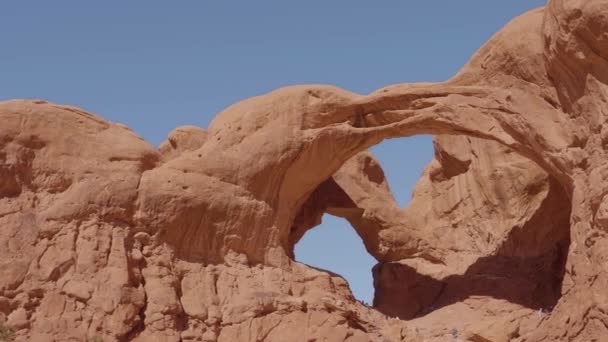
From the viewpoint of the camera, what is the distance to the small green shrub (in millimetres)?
19975

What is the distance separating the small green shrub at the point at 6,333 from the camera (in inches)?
786

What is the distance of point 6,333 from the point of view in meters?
20.2

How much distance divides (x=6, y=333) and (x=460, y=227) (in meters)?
12.7

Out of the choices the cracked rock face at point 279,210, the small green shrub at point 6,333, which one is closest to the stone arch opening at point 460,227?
the cracked rock face at point 279,210

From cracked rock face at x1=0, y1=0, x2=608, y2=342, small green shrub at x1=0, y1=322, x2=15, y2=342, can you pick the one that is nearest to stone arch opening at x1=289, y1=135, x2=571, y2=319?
cracked rock face at x1=0, y1=0, x2=608, y2=342

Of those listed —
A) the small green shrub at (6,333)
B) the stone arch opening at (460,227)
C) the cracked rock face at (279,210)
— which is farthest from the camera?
the stone arch opening at (460,227)

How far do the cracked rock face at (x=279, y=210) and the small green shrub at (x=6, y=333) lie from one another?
0.11 m

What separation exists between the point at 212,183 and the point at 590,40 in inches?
316

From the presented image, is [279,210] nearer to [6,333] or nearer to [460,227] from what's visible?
[460,227]

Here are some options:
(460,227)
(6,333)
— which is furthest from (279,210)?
(6,333)

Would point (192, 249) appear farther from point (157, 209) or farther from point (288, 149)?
point (288, 149)

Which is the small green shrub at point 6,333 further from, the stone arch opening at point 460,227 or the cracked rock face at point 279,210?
the stone arch opening at point 460,227

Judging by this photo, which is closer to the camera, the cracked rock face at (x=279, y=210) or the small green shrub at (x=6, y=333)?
the small green shrub at (x=6, y=333)

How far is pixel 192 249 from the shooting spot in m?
23.0
